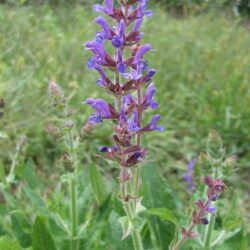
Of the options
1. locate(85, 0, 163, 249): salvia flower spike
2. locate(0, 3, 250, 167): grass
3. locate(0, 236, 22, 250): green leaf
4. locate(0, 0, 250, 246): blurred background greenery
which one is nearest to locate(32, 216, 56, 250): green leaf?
locate(0, 236, 22, 250): green leaf

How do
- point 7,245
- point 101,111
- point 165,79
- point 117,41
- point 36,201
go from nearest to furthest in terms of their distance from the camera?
point 117,41 < point 101,111 < point 7,245 < point 36,201 < point 165,79

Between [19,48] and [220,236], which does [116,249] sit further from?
[19,48]

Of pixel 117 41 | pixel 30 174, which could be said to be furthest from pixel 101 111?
pixel 30 174

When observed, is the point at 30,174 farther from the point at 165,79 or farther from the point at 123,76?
the point at 165,79

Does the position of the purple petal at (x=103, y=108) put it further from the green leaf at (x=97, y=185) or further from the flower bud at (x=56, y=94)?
the green leaf at (x=97, y=185)

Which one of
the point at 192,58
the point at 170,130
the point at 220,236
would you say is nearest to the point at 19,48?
the point at 170,130
